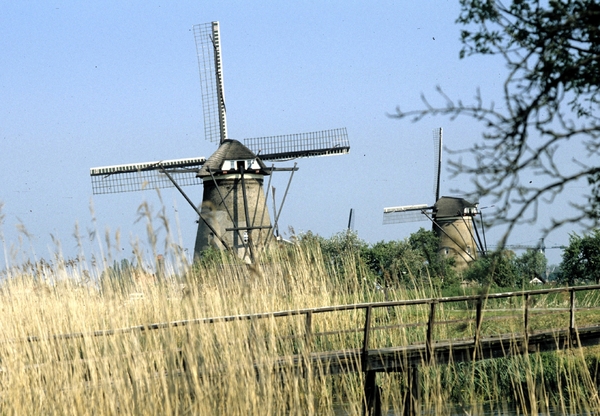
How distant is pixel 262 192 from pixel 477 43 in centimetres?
2096

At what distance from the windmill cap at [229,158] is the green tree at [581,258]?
905 centimetres

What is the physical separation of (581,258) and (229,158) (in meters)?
10.5

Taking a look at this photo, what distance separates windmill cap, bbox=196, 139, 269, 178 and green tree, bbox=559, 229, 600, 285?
9.05 m

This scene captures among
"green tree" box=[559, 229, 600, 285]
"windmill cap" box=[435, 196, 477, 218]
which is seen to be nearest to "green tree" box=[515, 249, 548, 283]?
"green tree" box=[559, 229, 600, 285]

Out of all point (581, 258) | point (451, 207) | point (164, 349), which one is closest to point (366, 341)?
point (164, 349)

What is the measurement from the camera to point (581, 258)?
72.6 ft

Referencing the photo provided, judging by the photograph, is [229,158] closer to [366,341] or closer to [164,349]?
[366,341]

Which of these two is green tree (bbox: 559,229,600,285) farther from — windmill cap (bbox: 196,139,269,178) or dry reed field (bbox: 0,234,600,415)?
dry reed field (bbox: 0,234,600,415)

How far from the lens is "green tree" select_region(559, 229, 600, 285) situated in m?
21.6

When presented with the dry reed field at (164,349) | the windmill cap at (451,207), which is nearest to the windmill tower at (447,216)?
the windmill cap at (451,207)

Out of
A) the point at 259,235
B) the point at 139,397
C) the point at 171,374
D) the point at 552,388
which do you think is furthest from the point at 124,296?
the point at 259,235

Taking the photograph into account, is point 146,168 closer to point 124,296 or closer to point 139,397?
point 124,296

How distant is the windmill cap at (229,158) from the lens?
2422 centimetres

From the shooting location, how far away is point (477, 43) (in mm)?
3359
